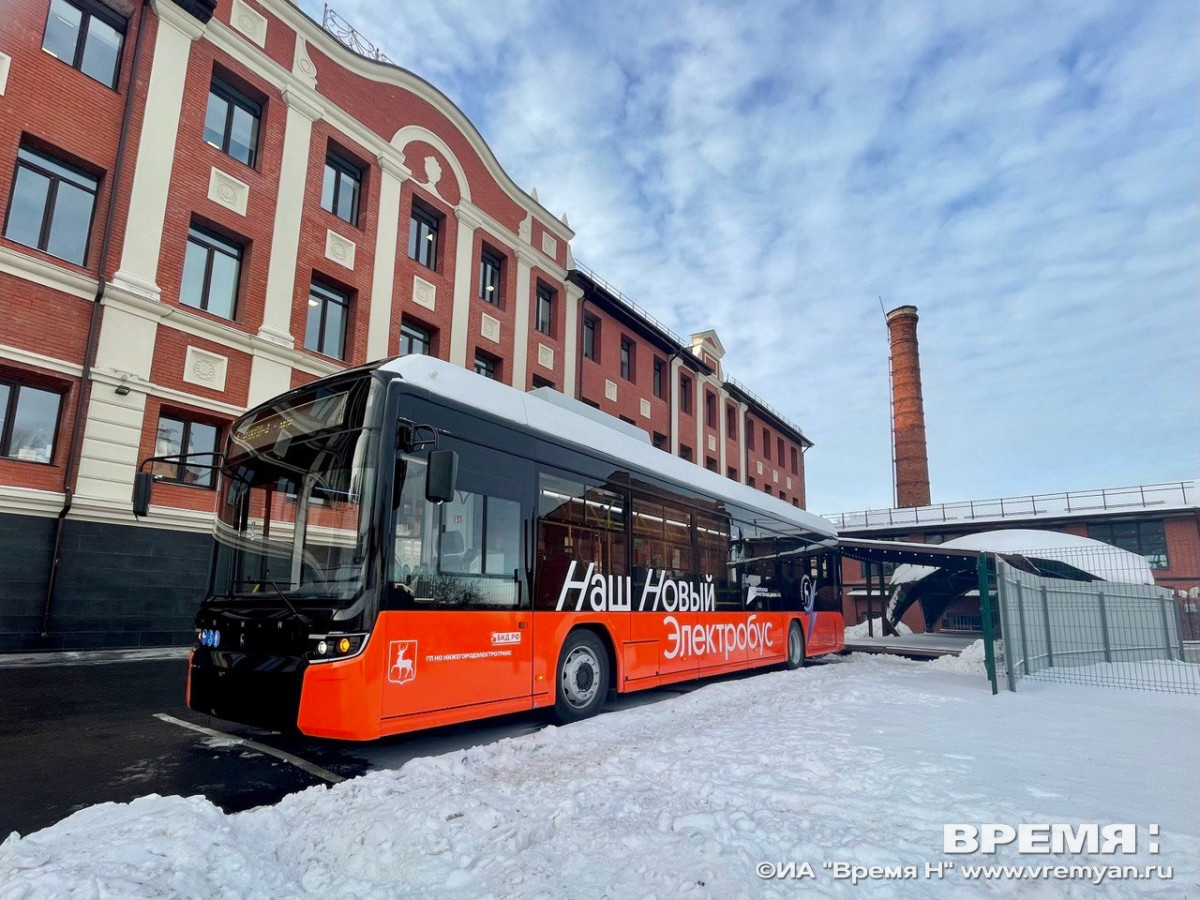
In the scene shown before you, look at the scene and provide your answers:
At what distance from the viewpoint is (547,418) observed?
290 inches

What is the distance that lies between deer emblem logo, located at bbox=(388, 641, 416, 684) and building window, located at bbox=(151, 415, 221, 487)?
30.0 ft

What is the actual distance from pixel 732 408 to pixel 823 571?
21.3m

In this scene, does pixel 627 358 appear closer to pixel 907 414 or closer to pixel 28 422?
pixel 28 422

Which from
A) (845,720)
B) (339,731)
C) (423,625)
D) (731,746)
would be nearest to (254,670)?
(339,731)

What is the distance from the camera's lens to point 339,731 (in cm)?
477

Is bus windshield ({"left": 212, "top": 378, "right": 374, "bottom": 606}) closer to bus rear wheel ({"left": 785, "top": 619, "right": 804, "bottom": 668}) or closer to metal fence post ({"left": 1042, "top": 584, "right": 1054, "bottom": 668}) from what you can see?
bus rear wheel ({"left": 785, "top": 619, "right": 804, "bottom": 668})

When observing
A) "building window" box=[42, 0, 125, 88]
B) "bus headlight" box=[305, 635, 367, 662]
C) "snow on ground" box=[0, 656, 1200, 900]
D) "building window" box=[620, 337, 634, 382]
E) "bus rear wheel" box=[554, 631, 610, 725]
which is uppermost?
"building window" box=[42, 0, 125, 88]

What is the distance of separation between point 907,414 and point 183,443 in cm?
4388

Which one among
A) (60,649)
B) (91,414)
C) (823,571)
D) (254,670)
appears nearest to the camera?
(254,670)

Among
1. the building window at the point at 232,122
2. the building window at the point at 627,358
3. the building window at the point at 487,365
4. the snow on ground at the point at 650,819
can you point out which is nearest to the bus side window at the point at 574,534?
the snow on ground at the point at 650,819

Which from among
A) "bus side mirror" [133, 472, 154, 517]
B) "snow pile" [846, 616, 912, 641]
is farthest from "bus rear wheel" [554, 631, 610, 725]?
"snow pile" [846, 616, 912, 641]

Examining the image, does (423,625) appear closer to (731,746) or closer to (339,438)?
(339,438)

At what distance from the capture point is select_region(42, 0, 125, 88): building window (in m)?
12.3

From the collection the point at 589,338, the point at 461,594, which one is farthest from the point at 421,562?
the point at 589,338
